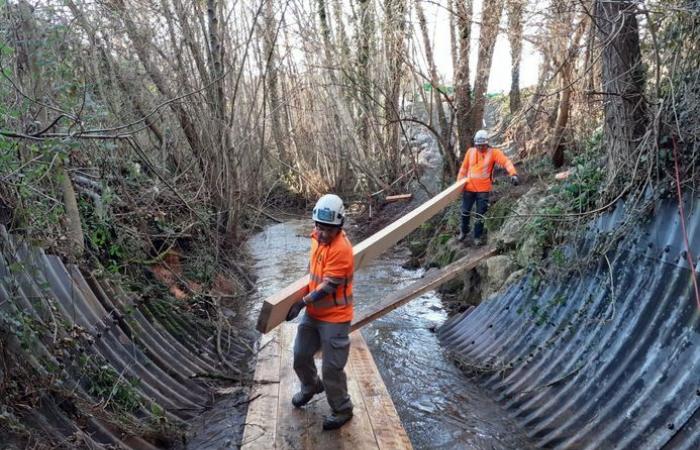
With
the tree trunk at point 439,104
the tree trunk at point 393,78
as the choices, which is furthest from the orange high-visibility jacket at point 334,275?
the tree trunk at point 439,104

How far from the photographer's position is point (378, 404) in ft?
17.2

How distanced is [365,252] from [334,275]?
7.41 feet

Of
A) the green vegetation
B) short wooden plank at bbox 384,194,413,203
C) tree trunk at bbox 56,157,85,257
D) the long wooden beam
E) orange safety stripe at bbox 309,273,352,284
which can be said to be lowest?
short wooden plank at bbox 384,194,413,203

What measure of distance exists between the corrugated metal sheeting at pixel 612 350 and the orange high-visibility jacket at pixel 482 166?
122 inches

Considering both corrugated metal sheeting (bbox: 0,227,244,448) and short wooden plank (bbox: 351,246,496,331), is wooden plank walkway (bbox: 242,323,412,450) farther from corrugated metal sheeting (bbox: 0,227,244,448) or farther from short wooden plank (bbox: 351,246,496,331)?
short wooden plank (bbox: 351,246,496,331)

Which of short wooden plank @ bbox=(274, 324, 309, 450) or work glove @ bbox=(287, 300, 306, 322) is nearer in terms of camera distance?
short wooden plank @ bbox=(274, 324, 309, 450)

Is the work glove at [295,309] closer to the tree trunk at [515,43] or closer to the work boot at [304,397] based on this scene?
the work boot at [304,397]

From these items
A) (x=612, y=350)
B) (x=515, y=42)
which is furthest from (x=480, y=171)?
(x=612, y=350)

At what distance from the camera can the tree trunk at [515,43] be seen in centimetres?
1084

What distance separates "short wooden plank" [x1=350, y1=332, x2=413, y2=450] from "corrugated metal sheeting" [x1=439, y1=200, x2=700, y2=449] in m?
1.38

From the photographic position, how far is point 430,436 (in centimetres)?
566

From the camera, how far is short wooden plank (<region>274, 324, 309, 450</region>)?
4628 millimetres

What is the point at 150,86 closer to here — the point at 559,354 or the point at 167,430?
the point at 167,430

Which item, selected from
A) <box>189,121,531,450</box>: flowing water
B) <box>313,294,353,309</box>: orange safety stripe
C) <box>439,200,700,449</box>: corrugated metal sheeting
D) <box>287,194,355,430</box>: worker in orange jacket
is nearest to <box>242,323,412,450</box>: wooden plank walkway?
<box>287,194,355,430</box>: worker in orange jacket
